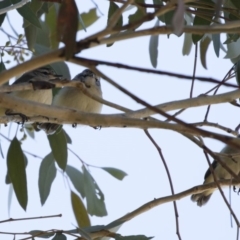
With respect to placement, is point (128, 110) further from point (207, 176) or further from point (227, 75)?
point (207, 176)

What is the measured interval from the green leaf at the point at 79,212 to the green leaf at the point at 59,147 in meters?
0.53

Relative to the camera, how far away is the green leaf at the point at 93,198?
3021mm

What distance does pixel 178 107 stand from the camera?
161cm

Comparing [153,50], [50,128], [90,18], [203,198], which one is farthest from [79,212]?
[90,18]

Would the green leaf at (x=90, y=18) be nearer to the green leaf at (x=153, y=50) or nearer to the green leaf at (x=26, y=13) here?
the green leaf at (x=153, y=50)

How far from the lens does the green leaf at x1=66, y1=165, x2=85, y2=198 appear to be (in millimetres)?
3289

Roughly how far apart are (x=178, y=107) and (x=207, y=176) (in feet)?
6.79

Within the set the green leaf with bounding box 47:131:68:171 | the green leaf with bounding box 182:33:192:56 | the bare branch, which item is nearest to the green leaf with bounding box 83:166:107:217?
the green leaf with bounding box 47:131:68:171

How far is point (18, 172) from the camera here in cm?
248

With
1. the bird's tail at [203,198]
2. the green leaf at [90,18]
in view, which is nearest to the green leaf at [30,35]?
the green leaf at [90,18]

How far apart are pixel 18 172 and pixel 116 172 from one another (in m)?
→ 1.01

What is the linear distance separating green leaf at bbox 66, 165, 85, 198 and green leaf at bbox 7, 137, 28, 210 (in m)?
0.79

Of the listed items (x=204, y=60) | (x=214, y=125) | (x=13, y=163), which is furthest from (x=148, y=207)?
(x=204, y=60)

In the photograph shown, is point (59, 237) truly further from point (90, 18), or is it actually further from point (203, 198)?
point (90, 18)
